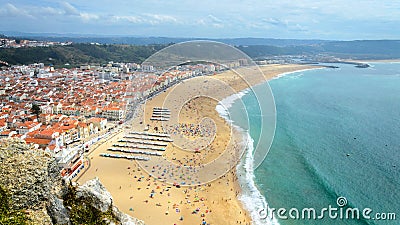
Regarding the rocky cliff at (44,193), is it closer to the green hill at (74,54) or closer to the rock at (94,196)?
the rock at (94,196)

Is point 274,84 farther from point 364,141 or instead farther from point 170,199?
point 170,199

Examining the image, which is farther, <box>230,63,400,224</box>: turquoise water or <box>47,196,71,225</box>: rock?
<box>230,63,400,224</box>: turquoise water

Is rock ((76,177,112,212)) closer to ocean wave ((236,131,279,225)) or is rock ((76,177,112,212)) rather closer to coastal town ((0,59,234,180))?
coastal town ((0,59,234,180))

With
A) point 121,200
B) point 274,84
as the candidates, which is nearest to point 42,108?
point 121,200

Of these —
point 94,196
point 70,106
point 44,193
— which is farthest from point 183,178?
point 70,106

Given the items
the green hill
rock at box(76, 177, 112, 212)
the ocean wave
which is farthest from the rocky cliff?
the green hill

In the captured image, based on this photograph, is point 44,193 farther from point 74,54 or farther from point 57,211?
point 74,54
